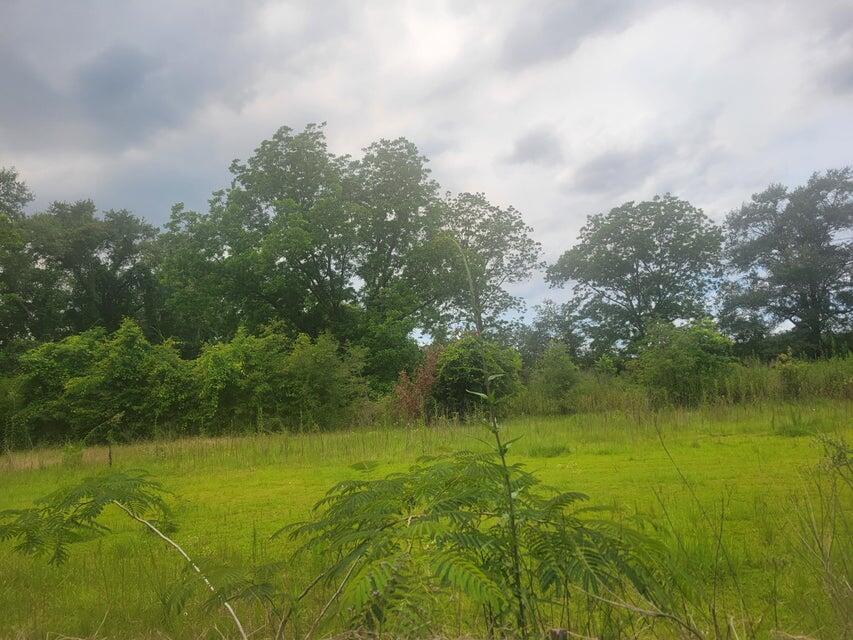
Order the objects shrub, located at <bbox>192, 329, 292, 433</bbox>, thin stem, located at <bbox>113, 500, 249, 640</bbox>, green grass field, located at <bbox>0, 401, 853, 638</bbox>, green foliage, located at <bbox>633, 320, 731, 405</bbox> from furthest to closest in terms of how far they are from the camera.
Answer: shrub, located at <bbox>192, 329, 292, 433</bbox> → green foliage, located at <bbox>633, 320, 731, 405</bbox> → green grass field, located at <bbox>0, 401, 853, 638</bbox> → thin stem, located at <bbox>113, 500, 249, 640</bbox>

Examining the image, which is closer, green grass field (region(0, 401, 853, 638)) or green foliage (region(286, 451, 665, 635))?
green foliage (region(286, 451, 665, 635))

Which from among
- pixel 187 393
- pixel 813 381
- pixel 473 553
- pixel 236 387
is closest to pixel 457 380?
pixel 236 387

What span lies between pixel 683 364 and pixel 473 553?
15.6 m

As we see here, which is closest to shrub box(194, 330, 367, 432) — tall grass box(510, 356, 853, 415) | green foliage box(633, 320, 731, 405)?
tall grass box(510, 356, 853, 415)

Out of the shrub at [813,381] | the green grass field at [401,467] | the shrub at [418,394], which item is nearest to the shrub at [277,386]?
the shrub at [418,394]

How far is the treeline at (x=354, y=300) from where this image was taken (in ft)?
58.8

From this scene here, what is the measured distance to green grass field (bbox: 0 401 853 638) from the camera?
109 inches

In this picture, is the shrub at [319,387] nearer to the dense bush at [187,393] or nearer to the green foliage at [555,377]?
the dense bush at [187,393]

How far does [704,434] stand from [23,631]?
9.33m

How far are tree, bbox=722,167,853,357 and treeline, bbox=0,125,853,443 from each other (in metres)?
0.10

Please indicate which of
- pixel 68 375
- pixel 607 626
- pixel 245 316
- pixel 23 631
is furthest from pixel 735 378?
pixel 68 375

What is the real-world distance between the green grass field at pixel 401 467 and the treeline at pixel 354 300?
8.63 feet

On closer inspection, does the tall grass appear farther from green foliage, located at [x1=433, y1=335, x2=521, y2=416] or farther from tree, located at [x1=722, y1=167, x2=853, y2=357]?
tree, located at [x1=722, y1=167, x2=853, y2=357]

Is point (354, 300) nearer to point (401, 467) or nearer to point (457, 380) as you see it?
point (457, 380)
